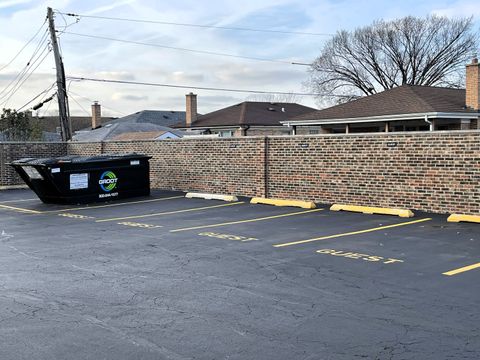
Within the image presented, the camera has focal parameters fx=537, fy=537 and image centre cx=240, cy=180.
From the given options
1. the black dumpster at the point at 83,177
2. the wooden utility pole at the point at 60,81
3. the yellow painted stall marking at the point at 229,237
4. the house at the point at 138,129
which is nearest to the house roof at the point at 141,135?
the house at the point at 138,129

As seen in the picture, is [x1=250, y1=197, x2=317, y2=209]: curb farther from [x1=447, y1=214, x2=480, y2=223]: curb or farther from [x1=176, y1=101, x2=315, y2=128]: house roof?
[x1=176, y1=101, x2=315, y2=128]: house roof

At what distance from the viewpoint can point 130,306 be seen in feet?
18.7

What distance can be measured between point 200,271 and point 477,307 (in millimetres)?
3471

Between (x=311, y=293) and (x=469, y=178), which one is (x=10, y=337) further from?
(x=469, y=178)

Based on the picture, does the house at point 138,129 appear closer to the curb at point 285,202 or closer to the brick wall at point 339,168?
the brick wall at point 339,168

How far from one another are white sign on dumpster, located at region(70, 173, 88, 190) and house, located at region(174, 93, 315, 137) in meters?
20.8

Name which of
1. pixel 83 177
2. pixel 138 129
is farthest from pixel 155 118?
pixel 83 177

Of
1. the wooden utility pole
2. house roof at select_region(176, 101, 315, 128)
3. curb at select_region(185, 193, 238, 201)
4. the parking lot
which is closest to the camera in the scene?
the parking lot

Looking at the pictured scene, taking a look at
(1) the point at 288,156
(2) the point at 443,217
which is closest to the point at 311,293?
(2) the point at 443,217

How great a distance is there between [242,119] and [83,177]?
24032 millimetres

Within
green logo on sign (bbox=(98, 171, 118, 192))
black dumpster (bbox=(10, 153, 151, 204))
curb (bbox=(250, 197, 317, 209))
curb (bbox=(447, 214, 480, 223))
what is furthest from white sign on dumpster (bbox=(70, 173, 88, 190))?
curb (bbox=(447, 214, 480, 223))

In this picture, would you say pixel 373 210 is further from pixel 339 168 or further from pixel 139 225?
pixel 139 225

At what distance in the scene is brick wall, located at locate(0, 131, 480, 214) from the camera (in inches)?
490

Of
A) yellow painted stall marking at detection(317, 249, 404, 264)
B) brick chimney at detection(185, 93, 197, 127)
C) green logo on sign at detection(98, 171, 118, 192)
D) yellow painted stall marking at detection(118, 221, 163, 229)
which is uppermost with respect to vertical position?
brick chimney at detection(185, 93, 197, 127)
